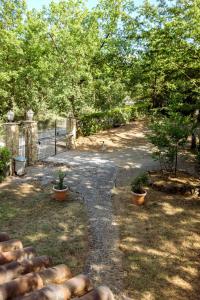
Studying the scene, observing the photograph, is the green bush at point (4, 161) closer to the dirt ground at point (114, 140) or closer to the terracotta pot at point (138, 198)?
the terracotta pot at point (138, 198)

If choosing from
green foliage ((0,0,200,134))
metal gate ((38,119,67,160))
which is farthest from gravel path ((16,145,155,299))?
green foliage ((0,0,200,134))

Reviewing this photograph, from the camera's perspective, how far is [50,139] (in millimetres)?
20281

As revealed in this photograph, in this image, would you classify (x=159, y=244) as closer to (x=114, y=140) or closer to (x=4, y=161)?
(x=4, y=161)

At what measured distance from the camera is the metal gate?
16906mm

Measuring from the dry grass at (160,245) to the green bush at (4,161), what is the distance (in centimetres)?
497

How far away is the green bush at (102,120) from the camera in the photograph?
70.8 ft

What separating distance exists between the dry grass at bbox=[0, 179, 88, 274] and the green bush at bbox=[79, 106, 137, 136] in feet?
34.6

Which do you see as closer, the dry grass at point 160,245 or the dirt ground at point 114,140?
the dry grass at point 160,245

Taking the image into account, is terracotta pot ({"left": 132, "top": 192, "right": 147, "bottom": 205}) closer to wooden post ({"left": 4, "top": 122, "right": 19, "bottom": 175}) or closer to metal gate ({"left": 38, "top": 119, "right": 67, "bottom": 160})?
wooden post ({"left": 4, "top": 122, "right": 19, "bottom": 175})

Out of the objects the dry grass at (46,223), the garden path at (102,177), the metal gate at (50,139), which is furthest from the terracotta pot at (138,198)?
the metal gate at (50,139)

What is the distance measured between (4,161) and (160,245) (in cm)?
766

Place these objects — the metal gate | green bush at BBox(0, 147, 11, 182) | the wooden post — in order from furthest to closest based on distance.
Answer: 1. the metal gate
2. the wooden post
3. green bush at BBox(0, 147, 11, 182)

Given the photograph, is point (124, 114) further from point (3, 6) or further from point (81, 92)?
point (3, 6)

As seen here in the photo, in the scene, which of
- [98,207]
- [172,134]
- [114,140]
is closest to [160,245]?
[98,207]
